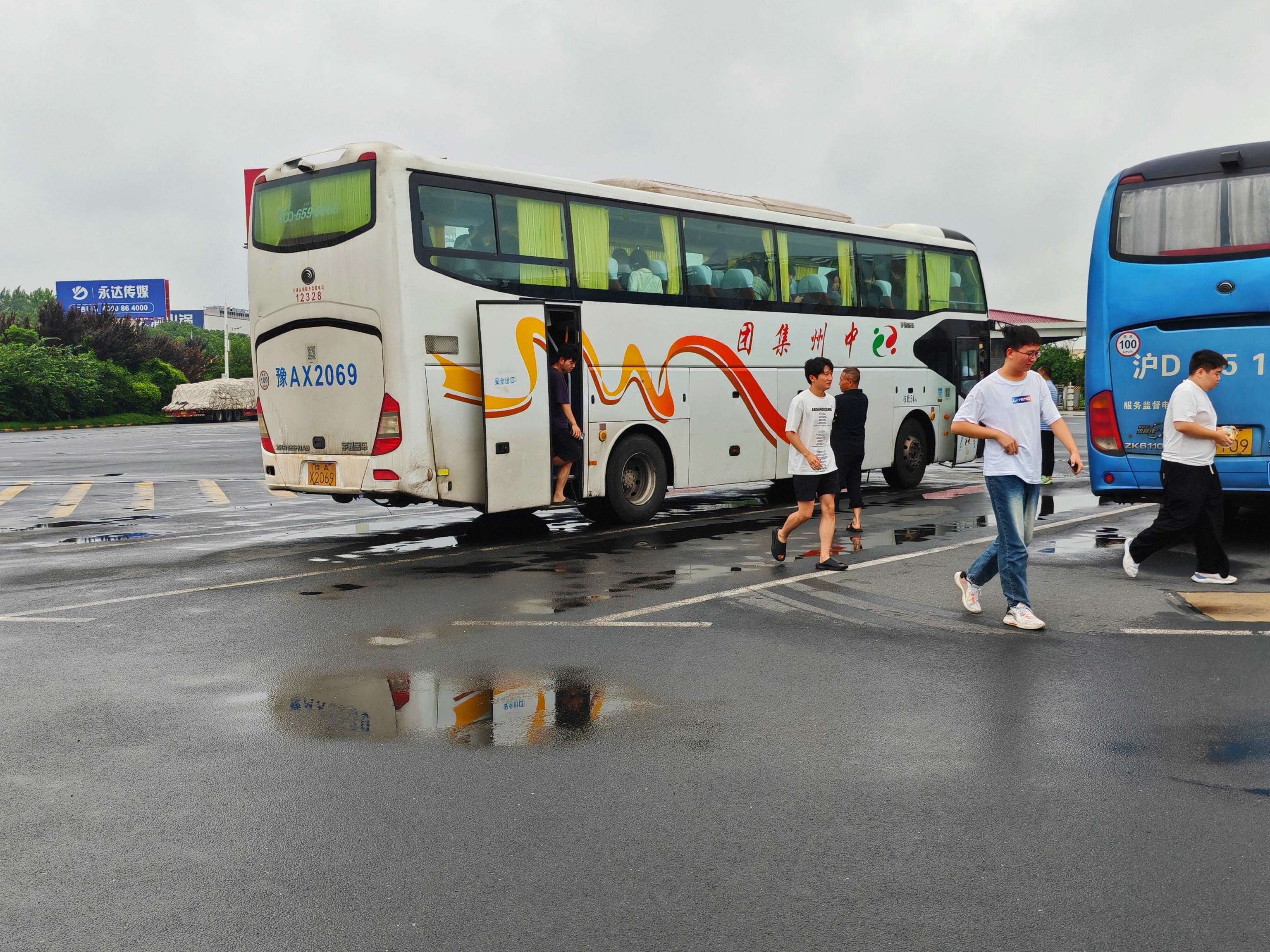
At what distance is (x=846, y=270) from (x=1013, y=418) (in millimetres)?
9377

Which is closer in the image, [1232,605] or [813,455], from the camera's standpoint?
[1232,605]

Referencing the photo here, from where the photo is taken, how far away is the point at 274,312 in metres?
12.2

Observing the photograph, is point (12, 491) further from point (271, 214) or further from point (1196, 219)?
point (1196, 219)

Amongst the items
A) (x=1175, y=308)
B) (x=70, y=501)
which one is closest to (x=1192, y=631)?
(x=1175, y=308)

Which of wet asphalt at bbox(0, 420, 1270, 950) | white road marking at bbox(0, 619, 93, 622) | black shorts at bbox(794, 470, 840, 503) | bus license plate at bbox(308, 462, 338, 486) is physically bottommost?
wet asphalt at bbox(0, 420, 1270, 950)

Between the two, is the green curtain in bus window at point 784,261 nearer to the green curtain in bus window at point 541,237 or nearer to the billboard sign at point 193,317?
the green curtain in bus window at point 541,237

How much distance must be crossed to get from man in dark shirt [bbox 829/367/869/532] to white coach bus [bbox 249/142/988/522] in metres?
2.34

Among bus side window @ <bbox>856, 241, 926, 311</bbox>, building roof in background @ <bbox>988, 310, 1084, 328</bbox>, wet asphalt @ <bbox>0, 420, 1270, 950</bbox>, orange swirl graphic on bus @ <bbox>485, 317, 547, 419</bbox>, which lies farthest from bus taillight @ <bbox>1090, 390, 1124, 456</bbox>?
building roof in background @ <bbox>988, 310, 1084, 328</bbox>

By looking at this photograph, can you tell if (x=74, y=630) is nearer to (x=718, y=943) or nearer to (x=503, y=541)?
(x=503, y=541)

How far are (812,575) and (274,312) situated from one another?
633cm

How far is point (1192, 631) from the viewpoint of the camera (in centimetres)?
727

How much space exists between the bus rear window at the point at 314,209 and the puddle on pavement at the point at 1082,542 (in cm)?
707

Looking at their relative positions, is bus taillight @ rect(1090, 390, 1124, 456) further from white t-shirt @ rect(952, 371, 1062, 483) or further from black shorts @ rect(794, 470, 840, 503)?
Answer: white t-shirt @ rect(952, 371, 1062, 483)

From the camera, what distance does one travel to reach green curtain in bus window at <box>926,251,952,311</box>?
17891 mm
